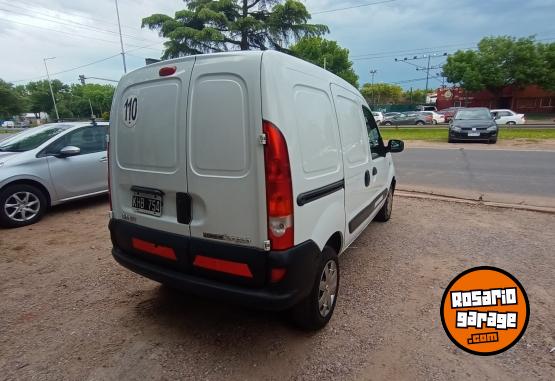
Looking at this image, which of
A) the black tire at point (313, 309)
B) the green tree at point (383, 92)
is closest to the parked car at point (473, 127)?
the black tire at point (313, 309)

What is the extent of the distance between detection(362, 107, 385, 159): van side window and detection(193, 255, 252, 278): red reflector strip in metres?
2.22

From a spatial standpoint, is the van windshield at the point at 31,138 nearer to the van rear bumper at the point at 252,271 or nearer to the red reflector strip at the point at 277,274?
the van rear bumper at the point at 252,271


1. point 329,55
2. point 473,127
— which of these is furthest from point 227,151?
point 329,55

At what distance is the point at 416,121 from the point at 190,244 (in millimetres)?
34436

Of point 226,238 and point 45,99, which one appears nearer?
point 226,238

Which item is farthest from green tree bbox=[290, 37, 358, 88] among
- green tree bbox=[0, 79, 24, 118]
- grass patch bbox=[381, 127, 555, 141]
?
green tree bbox=[0, 79, 24, 118]

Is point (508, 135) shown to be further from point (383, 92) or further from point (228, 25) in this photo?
point (383, 92)

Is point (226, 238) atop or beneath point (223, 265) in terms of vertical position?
atop

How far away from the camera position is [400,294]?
121 inches

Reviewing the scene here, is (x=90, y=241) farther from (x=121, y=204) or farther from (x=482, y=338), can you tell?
(x=482, y=338)

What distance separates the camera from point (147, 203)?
2512 mm

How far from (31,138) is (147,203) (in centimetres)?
→ 457

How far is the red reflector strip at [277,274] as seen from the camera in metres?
2.04

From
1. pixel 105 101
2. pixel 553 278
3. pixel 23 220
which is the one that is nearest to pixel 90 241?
pixel 23 220
